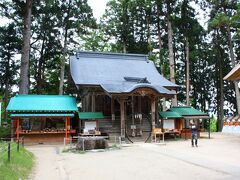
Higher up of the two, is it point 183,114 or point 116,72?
point 116,72

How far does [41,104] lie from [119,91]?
18.7ft

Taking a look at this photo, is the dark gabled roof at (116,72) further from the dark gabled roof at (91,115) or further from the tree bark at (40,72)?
the tree bark at (40,72)

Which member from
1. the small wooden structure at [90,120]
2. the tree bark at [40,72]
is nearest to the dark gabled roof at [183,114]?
the small wooden structure at [90,120]

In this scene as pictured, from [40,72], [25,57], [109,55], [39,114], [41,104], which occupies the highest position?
[109,55]

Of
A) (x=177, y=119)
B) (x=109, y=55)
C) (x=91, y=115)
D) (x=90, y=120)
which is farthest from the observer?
(x=109, y=55)

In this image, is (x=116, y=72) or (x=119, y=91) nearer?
(x=119, y=91)

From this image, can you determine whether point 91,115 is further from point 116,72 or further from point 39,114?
point 116,72

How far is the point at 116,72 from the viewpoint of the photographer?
24.0 meters

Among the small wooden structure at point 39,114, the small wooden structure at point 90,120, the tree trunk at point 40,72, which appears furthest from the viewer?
the tree trunk at point 40,72

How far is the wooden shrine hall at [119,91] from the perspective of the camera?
19109mm

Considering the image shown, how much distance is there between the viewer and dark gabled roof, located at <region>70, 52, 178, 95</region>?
20345 millimetres

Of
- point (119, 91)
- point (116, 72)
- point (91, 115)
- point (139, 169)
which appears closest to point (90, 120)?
point (91, 115)

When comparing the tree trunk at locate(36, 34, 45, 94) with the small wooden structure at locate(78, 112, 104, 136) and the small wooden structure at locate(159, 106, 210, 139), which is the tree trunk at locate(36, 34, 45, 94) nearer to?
the small wooden structure at locate(78, 112, 104, 136)

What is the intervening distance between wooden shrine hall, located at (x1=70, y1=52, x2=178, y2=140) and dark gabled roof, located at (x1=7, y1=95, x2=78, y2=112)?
1.66 m
